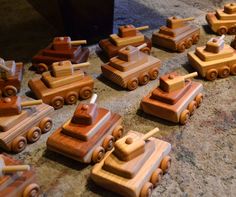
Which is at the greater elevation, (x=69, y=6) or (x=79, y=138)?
(x=69, y=6)

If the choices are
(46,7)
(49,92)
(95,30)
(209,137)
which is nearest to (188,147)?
(209,137)

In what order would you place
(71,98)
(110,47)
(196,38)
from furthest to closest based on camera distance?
(196,38) → (110,47) → (71,98)

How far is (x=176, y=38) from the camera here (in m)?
1.26

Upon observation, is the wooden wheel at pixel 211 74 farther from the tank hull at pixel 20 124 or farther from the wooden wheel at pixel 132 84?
the tank hull at pixel 20 124

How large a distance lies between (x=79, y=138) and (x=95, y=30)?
69 centimetres

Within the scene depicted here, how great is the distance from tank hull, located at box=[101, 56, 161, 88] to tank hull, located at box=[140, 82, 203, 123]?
0.41ft

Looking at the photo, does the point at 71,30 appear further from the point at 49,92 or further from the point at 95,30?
the point at 49,92

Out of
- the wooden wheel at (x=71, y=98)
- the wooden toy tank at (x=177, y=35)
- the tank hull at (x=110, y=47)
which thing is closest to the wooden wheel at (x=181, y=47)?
the wooden toy tank at (x=177, y=35)

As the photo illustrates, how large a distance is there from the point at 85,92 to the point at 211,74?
0.41 metres

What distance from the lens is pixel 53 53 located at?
3.78 ft

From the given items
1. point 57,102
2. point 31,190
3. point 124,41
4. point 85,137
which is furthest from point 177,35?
point 31,190

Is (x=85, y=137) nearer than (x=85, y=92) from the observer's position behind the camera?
Yes

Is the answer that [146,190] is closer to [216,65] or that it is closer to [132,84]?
[132,84]

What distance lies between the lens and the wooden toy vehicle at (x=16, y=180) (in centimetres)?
A: 69
